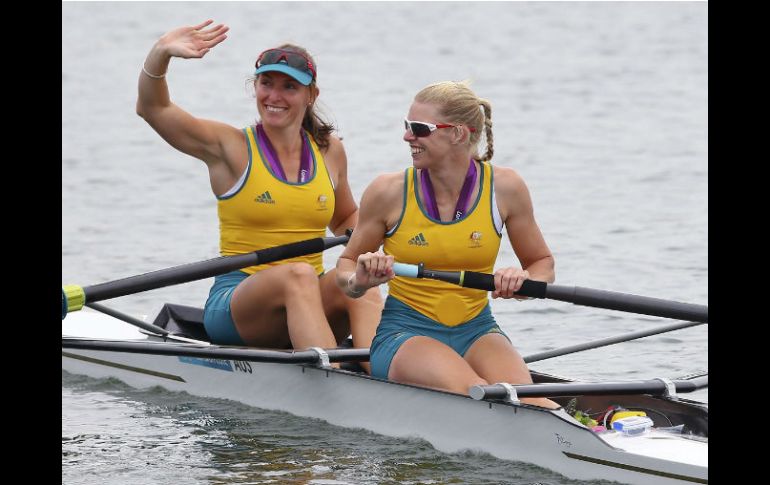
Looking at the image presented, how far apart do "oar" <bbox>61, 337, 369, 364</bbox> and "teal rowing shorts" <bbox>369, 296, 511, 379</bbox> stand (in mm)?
379

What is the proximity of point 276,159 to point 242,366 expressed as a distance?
113 cm

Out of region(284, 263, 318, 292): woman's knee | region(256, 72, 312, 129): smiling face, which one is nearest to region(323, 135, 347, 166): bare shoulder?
region(256, 72, 312, 129): smiling face

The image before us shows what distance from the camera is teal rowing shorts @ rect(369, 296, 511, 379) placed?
23.3 feet

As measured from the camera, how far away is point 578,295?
677 centimetres

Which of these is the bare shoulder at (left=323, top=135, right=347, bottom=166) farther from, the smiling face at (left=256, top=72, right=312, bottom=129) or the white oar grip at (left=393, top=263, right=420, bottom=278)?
the white oar grip at (left=393, top=263, right=420, bottom=278)

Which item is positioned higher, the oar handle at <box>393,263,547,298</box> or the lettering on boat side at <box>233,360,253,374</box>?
the oar handle at <box>393,263,547,298</box>

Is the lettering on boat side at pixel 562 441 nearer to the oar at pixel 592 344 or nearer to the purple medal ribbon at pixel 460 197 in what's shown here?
the purple medal ribbon at pixel 460 197

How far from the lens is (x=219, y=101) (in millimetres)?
20984

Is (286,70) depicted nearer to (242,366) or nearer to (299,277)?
(299,277)

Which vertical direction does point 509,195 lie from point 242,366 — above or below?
above

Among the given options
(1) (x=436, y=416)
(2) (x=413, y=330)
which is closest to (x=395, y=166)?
(2) (x=413, y=330)

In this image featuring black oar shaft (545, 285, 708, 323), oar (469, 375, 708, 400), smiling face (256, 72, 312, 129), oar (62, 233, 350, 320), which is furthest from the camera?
smiling face (256, 72, 312, 129)
